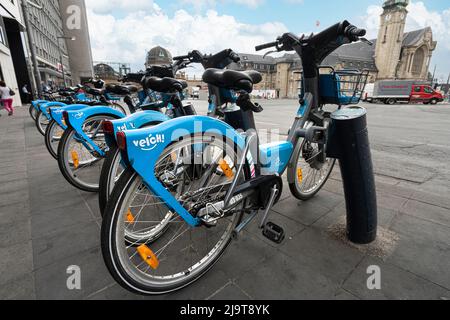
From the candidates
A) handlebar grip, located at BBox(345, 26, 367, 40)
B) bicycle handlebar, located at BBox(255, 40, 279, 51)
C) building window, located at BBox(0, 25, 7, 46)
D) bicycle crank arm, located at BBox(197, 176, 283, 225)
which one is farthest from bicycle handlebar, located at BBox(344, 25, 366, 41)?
building window, located at BBox(0, 25, 7, 46)

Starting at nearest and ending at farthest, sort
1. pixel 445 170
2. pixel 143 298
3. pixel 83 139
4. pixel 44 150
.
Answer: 1. pixel 143 298
2. pixel 83 139
3. pixel 445 170
4. pixel 44 150

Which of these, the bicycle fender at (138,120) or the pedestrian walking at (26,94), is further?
the pedestrian walking at (26,94)

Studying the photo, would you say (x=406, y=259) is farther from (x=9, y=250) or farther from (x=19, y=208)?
(x=19, y=208)

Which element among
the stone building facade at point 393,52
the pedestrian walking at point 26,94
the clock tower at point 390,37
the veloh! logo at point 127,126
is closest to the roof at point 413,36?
the stone building facade at point 393,52

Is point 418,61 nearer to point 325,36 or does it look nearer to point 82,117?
point 325,36

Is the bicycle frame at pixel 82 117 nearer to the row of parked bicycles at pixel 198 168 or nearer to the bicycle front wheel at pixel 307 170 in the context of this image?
the row of parked bicycles at pixel 198 168

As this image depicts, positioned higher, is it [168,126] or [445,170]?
[168,126]

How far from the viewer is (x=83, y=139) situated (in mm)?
2873

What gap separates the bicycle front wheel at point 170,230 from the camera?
1191 mm

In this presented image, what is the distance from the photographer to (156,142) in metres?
1.18

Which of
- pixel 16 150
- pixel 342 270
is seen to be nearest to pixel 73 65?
pixel 16 150

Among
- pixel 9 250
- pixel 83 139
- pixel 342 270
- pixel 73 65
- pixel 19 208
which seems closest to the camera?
pixel 342 270

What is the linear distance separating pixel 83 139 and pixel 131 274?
2.19 meters

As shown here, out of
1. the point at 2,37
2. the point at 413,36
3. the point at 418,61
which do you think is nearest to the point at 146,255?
the point at 2,37
